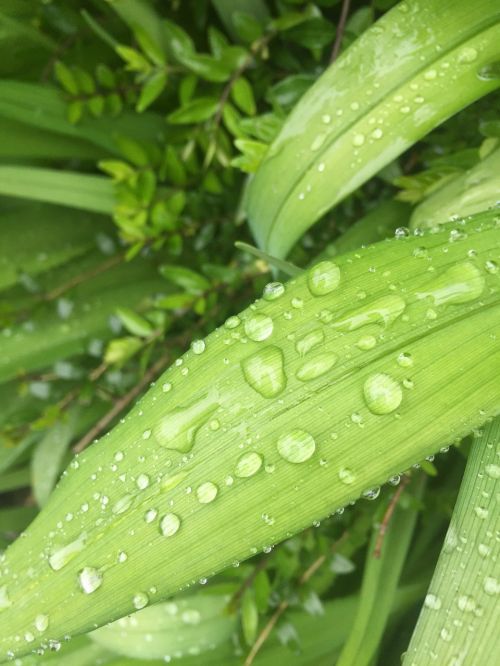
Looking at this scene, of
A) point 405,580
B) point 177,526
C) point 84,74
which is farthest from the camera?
point 405,580

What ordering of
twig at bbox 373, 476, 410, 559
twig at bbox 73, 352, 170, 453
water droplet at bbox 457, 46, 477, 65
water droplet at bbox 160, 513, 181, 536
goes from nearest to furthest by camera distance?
water droplet at bbox 160, 513, 181, 536, water droplet at bbox 457, 46, 477, 65, twig at bbox 373, 476, 410, 559, twig at bbox 73, 352, 170, 453

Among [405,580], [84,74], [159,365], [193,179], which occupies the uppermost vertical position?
[84,74]

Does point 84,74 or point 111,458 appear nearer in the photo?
point 111,458

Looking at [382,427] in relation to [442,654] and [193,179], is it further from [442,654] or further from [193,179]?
[193,179]

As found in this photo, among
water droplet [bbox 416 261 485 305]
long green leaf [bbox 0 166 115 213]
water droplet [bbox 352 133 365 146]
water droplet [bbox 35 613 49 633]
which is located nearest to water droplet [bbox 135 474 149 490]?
water droplet [bbox 35 613 49 633]

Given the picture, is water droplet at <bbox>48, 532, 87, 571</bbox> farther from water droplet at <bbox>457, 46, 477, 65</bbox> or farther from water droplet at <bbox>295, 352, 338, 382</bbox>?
water droplet at <bbox>457, 46, 477, 65</bbox>

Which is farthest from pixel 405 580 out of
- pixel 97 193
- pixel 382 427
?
pixel 97 193
